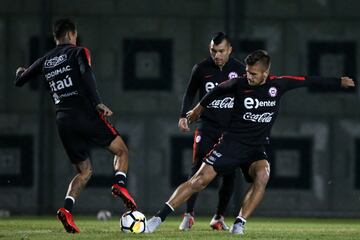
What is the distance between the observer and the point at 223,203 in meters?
11.3

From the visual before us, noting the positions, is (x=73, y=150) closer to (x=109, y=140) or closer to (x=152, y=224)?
(x=109, y=140)

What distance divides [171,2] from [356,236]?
5.25 metres

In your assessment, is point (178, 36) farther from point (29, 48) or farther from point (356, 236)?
point (356, 236)

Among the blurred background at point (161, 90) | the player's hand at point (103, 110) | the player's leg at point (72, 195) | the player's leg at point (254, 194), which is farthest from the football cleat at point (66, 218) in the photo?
the blurred background at point (161, 90)

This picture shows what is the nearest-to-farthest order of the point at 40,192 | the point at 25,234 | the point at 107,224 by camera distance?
1. the point at 25,234
2. the point at 107,224
3. the point at 40,192

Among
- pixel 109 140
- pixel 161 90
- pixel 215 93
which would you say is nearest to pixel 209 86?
pixel 215 93

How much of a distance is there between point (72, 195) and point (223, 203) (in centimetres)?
165

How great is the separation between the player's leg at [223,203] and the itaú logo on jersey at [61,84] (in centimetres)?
194

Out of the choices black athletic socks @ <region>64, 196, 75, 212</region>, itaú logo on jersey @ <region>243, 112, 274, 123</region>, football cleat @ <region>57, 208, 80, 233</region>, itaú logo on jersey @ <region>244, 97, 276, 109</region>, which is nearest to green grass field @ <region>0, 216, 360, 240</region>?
football cleat @ <region>57, 208, 80, 233</region>

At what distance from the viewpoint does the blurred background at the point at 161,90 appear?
1445 centimetres

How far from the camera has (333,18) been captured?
1448 cm

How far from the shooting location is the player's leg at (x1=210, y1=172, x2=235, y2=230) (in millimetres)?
11148

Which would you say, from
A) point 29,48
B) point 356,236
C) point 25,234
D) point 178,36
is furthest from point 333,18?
point 25,234

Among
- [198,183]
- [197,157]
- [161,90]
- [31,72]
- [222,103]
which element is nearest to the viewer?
[198,183]
